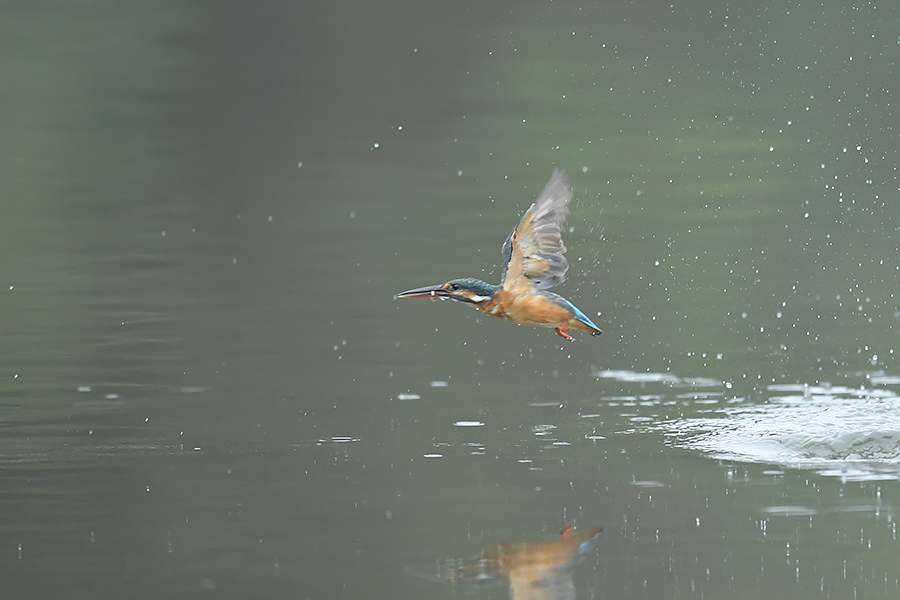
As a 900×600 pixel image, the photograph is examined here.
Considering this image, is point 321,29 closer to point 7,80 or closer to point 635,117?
point 7,80

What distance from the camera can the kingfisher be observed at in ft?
16.0

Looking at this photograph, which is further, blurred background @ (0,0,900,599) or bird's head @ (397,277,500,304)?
bird's head @ (397,277,500,304)

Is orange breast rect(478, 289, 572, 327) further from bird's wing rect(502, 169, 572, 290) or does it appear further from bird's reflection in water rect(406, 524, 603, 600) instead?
bird's reflection in water rect(406, 524, 603, 600)

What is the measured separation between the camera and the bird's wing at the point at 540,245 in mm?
4906

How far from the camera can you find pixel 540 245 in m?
4.94

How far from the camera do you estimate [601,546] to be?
422 cm

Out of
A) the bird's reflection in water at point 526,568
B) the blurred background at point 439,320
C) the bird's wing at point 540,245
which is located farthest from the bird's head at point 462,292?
the bird's reflection in water at point 526,568

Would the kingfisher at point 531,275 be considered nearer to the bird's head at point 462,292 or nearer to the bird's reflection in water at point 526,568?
the bird's head at point 462,292

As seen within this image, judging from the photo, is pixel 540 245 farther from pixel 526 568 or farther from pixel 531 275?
pixel 526 568

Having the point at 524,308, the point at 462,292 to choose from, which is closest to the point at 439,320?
the point at 524,308

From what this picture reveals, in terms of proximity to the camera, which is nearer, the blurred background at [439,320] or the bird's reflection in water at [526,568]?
the bird's reflection in water at [526,568]

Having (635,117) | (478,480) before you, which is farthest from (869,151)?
(478,480)

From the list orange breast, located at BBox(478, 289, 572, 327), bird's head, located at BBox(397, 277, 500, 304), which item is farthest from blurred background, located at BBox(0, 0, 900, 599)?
bird's head, located at BBox(397, 277, 500, 304)

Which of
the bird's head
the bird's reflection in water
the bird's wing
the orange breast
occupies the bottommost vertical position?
the bird's reflection in water
